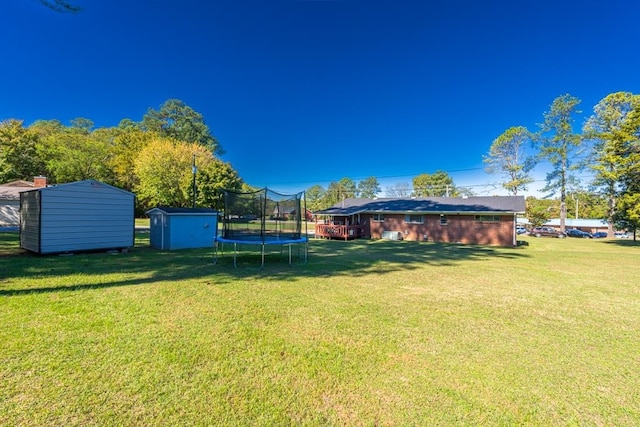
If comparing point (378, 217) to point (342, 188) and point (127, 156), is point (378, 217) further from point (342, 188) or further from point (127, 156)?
point (342, 188)

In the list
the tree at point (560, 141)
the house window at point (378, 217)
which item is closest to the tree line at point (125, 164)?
the house window at point (378, 217)

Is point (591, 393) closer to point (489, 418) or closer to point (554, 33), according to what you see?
point (489, 418)

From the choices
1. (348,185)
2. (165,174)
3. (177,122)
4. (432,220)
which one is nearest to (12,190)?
(165,174)

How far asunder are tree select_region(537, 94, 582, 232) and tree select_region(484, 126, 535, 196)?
136cm

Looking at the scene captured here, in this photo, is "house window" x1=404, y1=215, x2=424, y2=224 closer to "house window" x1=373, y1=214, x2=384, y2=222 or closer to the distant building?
"house window" x1=373, y1=214, x2=384, y2=222

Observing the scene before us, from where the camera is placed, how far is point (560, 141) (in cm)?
2545

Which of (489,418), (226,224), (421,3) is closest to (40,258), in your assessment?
(226,224)

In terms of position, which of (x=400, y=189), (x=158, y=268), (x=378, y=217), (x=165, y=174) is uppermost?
(x=400, y=189)

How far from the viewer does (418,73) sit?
1841 centimetres

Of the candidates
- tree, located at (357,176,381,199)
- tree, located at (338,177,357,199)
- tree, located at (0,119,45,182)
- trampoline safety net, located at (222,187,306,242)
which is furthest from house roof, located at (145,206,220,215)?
tree, located at (357,176,381,199)

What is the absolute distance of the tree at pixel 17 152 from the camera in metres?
27.0

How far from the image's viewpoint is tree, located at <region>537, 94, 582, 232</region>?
81.7 feet

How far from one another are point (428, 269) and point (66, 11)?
38.9ft

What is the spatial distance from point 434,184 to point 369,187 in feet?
52.5
